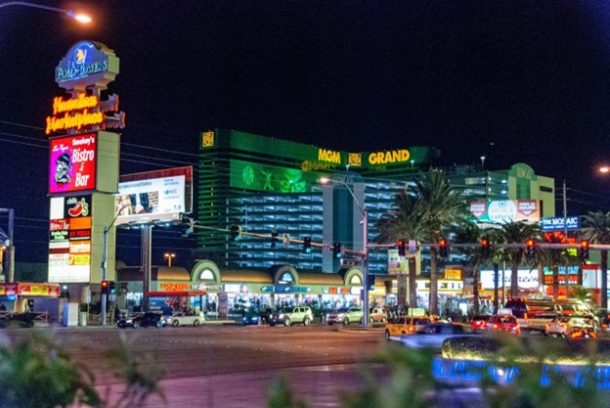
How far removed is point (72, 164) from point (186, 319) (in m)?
16.2

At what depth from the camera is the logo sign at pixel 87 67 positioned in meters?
70.8

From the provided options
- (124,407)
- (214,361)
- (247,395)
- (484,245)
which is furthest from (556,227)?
(124,407)

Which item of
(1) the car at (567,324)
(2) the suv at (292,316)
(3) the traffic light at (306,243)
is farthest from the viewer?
(2) the suv at (292,316)

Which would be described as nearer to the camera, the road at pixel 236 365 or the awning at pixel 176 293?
the road at pixel 236 365

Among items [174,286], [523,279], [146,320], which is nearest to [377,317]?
[146,320]

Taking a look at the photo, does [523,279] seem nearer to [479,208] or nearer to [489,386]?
[479,208]

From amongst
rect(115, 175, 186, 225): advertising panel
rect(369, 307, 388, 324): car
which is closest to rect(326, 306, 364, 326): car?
rect(369, 307, 388, 324): car

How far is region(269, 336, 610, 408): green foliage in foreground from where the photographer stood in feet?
14.4

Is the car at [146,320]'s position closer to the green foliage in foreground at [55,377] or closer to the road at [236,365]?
the road at [236,365]

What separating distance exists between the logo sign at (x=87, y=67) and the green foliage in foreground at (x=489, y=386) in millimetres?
68498

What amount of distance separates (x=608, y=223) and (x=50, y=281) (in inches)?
1978

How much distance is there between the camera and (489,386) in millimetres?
4754

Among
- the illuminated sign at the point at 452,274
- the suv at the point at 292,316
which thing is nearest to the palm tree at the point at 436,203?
the suv at the point at 292,316

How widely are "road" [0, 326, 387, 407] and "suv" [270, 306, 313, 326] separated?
815 inches
